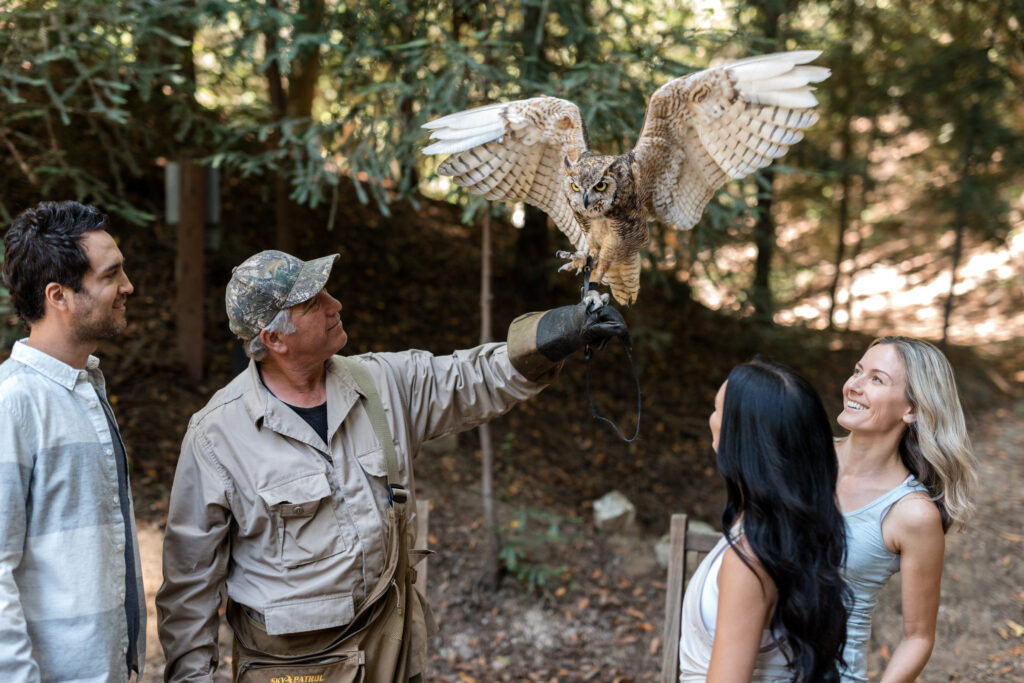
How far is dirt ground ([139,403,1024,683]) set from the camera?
3908mm

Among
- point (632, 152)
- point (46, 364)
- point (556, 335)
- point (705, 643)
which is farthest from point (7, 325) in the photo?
point (705, 643)

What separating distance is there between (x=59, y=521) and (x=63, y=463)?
0.40 ft

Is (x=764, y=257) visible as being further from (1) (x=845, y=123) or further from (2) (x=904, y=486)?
(2) (x=904, y=486)

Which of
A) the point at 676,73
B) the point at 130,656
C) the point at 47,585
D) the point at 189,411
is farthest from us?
the point at 189,411

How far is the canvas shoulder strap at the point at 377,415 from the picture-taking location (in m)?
1.96

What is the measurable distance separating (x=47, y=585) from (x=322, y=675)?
697 mm

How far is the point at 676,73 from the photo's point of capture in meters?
3.64

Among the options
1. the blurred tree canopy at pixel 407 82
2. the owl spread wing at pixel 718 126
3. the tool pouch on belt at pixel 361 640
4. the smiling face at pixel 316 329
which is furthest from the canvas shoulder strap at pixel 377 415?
the blurred tree canopy at pixel 407 82

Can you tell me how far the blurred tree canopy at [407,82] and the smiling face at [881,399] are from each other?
6.59 feet

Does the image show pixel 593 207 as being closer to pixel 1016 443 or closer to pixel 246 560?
pixel 246 560

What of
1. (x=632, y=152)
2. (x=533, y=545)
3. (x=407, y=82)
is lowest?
(x=533, y=545)

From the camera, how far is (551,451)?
5934 mm

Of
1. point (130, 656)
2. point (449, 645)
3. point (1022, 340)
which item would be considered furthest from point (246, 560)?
point (1022, 340)

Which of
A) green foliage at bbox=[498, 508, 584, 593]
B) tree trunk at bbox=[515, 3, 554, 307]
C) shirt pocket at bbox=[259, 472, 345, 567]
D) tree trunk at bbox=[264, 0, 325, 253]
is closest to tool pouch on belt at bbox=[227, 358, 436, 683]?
shirt pocket at bbox=[259, 472, 345, 567]
